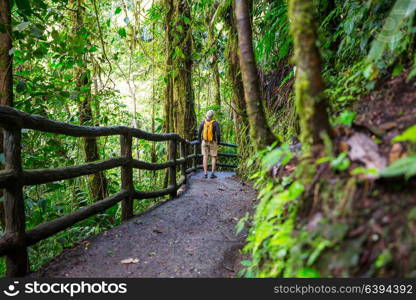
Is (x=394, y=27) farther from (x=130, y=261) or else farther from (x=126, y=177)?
(x=126, y=177)

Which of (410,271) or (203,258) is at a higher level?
(410,271)

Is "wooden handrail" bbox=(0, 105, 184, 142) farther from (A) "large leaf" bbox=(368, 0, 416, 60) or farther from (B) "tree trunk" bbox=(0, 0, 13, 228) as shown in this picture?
(A) "large leaf" bbox=(368, 0, 416, 60)

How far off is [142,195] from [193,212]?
31.8 inches

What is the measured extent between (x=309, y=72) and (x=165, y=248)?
236cm

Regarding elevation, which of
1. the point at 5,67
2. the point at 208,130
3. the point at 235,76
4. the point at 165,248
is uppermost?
the point at 235,76

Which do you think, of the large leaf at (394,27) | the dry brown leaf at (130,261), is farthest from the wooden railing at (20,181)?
the large leaf at (394,27)

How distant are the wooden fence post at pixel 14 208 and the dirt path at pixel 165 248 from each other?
0.17 m

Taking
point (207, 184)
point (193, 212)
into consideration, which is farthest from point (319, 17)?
point (207, 184)

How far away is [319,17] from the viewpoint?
4234 mm

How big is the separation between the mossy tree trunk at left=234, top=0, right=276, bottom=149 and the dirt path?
1201 millimetres

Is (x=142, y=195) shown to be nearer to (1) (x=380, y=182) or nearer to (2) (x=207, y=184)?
(2) (x=207, y=184)

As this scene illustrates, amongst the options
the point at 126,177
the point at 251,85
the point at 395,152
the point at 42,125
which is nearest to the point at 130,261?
the point at 42,125

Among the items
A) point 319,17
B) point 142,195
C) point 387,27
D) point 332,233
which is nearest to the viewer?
point 332,233

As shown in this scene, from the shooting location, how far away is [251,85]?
251 cm
